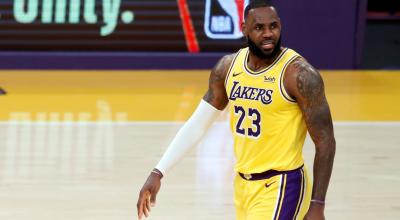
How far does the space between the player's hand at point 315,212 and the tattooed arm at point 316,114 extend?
0.06 metres

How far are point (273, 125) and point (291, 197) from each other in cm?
32

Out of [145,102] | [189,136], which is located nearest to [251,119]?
[189,136]

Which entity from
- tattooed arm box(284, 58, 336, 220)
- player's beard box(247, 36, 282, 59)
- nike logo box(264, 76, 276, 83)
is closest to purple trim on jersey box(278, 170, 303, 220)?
tattooed arm box(284, 58, 336, 220)

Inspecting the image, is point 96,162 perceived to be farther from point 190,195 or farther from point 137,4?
point 137,4

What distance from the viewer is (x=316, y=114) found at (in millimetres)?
4262

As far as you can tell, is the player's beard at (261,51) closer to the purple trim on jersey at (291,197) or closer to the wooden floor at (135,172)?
the purple trim on jersey at (291,197)

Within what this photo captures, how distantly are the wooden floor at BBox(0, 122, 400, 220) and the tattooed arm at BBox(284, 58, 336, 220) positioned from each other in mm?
2422

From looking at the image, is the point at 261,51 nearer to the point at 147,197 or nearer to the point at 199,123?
the point at 199,123

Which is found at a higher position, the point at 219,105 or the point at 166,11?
the point at 219,105

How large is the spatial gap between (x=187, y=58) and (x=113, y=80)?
120cm

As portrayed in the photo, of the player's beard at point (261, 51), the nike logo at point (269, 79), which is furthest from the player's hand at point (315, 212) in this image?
the player's beard at point (261, 51)

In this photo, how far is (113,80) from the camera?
498 inches

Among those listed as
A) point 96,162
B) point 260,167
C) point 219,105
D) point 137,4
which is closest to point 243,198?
point 260,167

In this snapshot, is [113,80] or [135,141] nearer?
[135,141]
